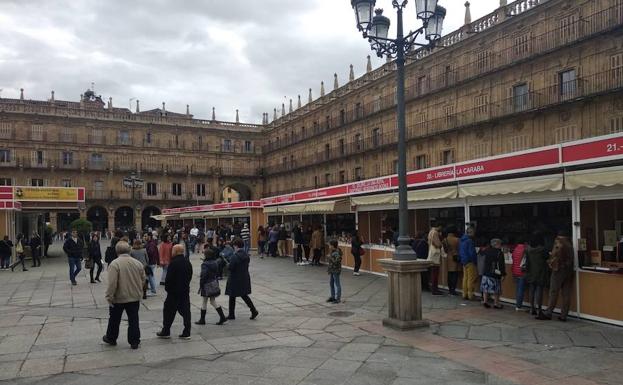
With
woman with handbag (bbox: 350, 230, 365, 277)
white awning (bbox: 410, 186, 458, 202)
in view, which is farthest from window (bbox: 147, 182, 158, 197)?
white awning (bbox: 410, 186, 458, 202)

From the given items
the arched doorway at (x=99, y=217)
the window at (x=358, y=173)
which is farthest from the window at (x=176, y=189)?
the window at (x=358, y=173)

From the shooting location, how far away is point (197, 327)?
7.99m

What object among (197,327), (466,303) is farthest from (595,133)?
(197,327)

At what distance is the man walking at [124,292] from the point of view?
6.64 metres

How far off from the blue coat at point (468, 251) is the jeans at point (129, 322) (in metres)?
6.07

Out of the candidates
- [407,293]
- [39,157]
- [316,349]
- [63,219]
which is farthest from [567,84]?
[63,219]

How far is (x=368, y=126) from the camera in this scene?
42312 millimetres

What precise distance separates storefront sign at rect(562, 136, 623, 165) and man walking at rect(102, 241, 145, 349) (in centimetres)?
688

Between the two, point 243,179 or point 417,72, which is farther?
point 243,179

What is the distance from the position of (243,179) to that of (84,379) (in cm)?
5606

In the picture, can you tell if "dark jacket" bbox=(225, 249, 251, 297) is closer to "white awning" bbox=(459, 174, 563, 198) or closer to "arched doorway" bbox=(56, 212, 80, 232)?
"white awning" bbox=(459, 174, 563, 198)

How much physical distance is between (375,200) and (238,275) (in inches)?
269

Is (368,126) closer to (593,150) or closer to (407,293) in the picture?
(593,150)

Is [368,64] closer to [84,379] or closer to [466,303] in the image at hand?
[466,303]
